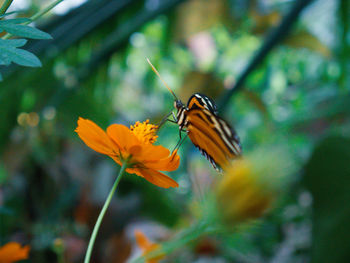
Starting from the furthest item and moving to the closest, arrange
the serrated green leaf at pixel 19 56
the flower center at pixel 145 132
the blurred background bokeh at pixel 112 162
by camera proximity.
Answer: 1. the blurred background bokeh at pixel 112 162
2. the flower center at pixel 145 132
3. the serrated green leaf at pixel 19 56

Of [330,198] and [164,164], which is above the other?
[330,198]

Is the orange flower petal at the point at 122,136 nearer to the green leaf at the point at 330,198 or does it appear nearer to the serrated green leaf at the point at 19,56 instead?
the serrated green leaf at the point at 19,56

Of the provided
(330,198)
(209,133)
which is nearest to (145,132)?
(209,133)

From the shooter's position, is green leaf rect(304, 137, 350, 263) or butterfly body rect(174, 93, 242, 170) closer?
butterfly body rect(174, 93, 242, 170)

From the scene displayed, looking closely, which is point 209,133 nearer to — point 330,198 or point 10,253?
point 10,253

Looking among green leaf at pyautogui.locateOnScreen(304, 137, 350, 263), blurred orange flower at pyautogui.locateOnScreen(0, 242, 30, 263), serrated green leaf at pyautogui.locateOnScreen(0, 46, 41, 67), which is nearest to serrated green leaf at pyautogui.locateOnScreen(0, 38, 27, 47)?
serrated green leaf at pyautogui.locateOnScreen(0, 46, 41, 67)

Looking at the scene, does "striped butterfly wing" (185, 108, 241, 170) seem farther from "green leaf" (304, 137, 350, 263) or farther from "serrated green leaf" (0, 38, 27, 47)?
"green leaf" (304, 137, 350, 263)

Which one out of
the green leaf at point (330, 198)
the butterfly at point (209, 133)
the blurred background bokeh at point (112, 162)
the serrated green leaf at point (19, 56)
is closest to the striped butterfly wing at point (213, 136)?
the butterfly at point (209, 133)
